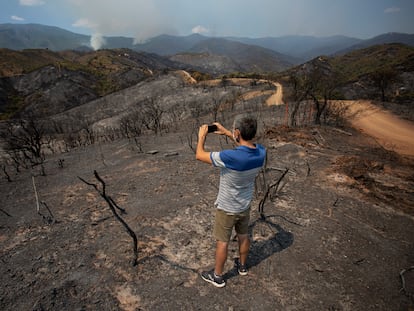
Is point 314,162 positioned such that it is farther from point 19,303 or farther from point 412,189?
point 19,303

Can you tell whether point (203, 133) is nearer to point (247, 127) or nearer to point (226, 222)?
point (247, 127)

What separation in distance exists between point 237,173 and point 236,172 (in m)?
0.02

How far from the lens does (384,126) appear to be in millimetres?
13422

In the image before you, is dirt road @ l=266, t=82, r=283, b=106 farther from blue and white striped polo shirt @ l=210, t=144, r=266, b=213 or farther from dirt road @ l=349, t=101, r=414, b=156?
blue and white striped polo shirt @ l=210, t=144, r=266, b=213

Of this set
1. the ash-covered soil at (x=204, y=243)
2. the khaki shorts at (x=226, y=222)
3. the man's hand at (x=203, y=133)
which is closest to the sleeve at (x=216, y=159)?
the man's hand at (x=203, y=133)

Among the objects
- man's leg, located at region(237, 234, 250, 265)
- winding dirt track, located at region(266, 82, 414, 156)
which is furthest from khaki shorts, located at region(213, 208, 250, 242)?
winding dirt track, located at region(266, 82, 414, 156)

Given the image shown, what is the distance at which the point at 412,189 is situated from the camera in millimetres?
6086

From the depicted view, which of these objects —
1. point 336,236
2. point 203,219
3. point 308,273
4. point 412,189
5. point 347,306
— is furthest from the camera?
point 412,189

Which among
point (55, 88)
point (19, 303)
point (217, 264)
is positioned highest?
point (217, 264)

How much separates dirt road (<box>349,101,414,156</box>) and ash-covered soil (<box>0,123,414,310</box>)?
4.29 m

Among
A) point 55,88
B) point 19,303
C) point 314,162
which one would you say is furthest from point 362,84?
point 55,88

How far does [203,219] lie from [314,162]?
4.19m

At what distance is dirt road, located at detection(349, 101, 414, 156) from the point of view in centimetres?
1094

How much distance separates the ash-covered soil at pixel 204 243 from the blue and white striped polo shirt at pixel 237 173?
1.31m
